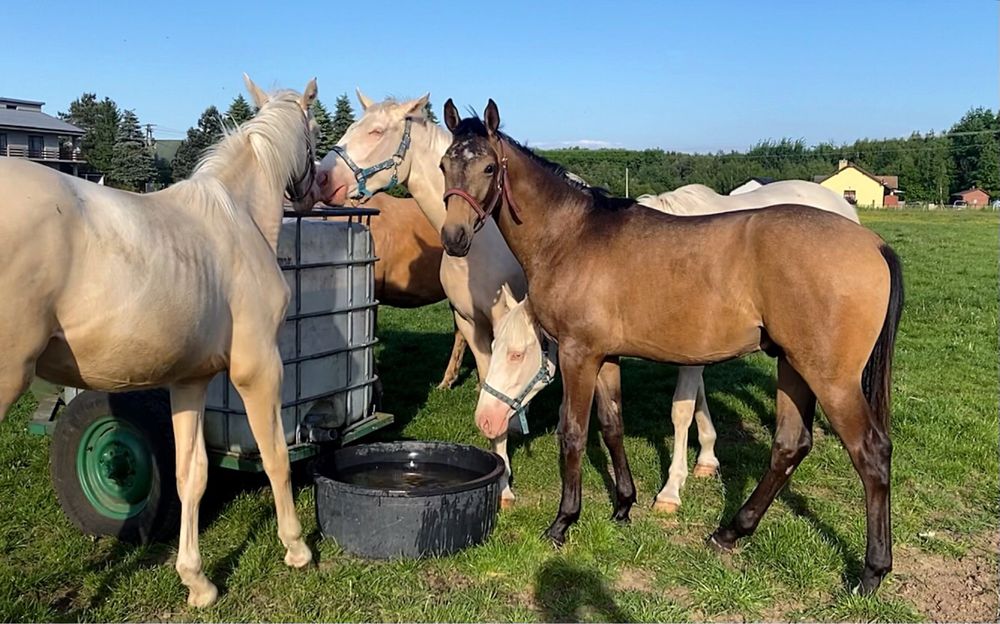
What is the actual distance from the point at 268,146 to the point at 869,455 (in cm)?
314

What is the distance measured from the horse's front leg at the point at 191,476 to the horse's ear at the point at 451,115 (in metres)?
1.83

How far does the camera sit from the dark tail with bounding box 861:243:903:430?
3.28 m

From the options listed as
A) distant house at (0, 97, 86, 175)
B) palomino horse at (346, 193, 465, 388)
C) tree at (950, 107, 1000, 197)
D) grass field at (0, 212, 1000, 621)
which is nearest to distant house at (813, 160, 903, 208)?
tree at (950, 107, 1000, 197)

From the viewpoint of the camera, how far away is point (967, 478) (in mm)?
4961

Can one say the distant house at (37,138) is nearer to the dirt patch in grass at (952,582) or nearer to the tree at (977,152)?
the dirt patch in grass at (952,582)

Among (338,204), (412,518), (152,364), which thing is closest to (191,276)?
(152,364)

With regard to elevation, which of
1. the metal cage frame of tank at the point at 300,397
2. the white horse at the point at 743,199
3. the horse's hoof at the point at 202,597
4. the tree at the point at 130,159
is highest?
the tree at the point at 130,159

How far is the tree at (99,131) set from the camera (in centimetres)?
4900

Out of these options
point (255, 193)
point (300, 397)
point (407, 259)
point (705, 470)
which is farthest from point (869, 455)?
point (407, 259)

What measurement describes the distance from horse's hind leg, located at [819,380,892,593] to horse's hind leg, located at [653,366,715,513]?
1.30 m

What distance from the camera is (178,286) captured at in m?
2.80

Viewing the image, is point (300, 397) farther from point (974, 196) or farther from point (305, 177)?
point (974, 196)

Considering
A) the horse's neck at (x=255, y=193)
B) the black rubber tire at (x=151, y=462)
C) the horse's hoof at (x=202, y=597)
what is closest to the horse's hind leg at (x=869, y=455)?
the horse's neck at (x=255, y=193)

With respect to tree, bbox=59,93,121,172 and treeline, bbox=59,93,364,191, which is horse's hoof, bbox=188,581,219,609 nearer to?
treeline, bbox=59,93,364,191
